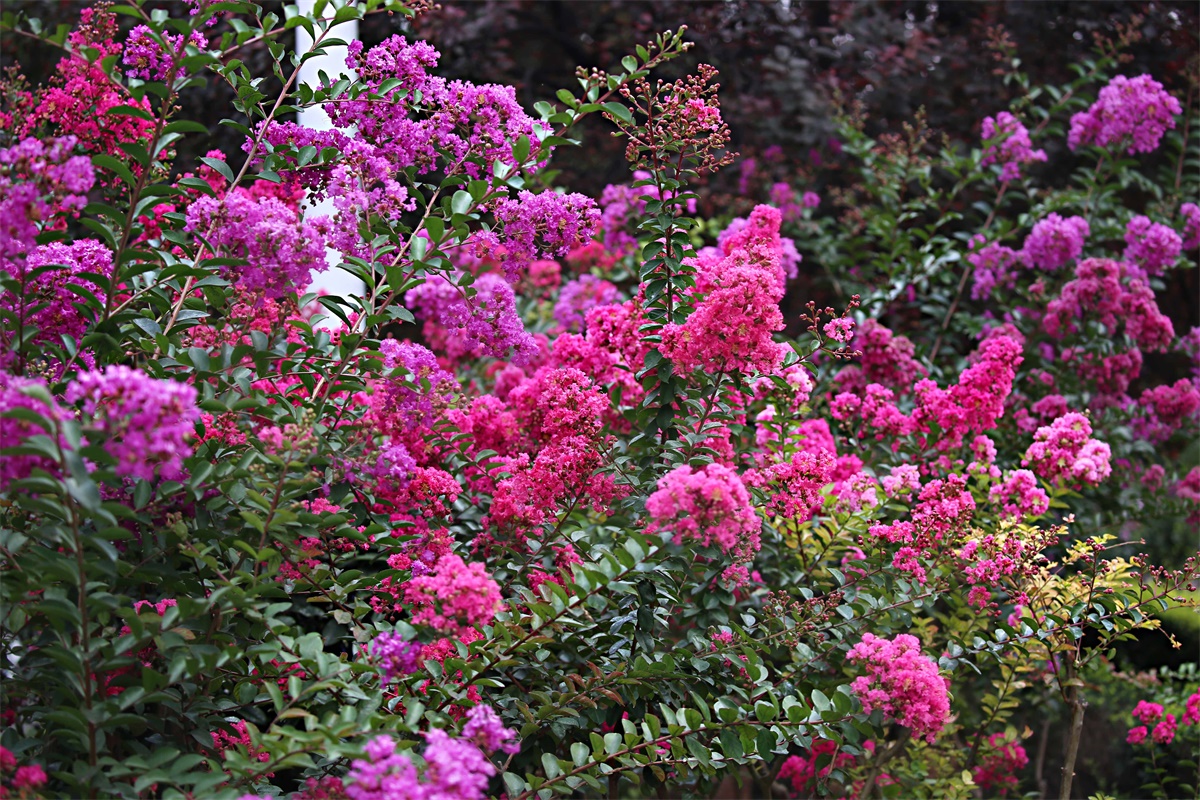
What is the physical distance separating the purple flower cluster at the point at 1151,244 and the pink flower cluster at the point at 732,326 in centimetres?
251

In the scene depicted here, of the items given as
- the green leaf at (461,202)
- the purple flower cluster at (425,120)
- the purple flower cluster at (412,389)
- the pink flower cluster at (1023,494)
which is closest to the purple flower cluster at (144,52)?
the purple flower cluster at (425,120)

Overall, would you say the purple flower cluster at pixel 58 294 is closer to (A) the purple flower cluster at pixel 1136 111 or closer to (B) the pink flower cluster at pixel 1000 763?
(B) the pink flower cluster at pixel 1000 763

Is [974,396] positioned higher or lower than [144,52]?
higher

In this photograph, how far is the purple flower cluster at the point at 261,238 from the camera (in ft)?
5.94

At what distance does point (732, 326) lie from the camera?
2012 mm

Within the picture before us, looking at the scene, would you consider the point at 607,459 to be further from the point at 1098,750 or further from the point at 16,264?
the point at 1098,750

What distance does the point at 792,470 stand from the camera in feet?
7.57

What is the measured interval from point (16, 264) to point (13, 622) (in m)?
0.62

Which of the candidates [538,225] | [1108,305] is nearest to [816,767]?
[538,225]

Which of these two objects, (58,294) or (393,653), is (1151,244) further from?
(58,294)

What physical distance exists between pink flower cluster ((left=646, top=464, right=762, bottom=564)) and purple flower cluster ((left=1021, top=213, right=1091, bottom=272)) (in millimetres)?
2701

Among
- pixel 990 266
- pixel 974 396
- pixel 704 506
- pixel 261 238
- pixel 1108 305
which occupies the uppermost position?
pixel 990 266

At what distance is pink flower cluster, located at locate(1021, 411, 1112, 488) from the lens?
276 cm

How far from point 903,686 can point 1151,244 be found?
273 centimetres
